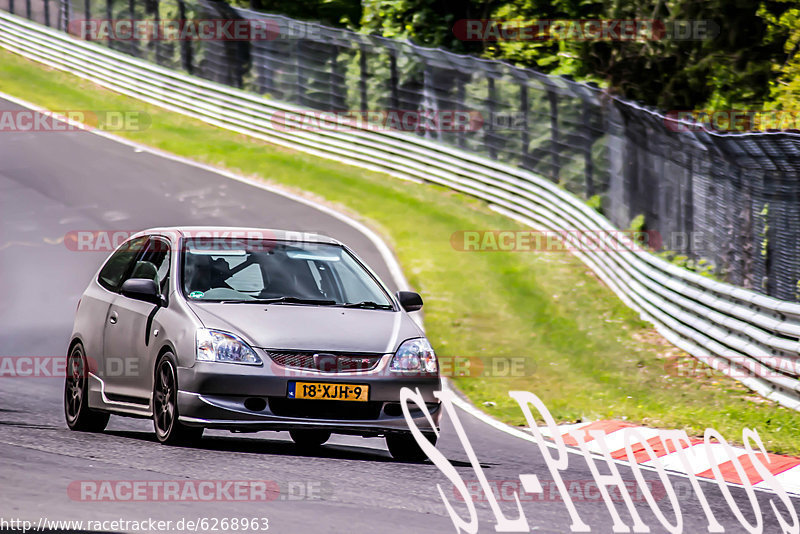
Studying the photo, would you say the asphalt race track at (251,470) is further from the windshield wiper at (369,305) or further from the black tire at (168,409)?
the windshield wiper at (369,305)

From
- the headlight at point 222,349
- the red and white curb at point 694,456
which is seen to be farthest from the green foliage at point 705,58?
the headlight at point 222,349

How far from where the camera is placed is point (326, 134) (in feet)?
107

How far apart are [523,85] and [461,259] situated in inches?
233

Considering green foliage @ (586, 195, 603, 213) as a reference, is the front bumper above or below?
above

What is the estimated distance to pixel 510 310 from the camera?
19547 mm

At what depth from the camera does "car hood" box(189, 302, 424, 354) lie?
8.77m

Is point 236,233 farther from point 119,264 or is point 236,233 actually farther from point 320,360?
point 320,360

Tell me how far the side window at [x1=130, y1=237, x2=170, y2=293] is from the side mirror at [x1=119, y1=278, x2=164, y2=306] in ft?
0.62

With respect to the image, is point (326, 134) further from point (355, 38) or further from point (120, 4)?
point (120, 4)

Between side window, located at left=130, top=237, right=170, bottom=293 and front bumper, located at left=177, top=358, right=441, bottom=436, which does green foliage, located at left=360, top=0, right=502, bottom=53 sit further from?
front bumper, located at left=177, top=358, right=441, bottom=436

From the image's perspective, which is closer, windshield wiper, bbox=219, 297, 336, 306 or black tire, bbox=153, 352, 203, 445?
black tire, bbox=153, 352, 203, 445

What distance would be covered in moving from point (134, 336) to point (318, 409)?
1777 mm

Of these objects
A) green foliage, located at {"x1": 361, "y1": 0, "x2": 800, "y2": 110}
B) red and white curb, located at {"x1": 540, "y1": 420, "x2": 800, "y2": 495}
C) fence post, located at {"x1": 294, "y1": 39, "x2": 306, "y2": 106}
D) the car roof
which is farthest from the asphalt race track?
fence post, located at {"x1": 294, "y1": 39, "x2": 306, "y2": 106}

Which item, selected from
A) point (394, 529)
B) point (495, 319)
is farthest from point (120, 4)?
point (394, 529)
